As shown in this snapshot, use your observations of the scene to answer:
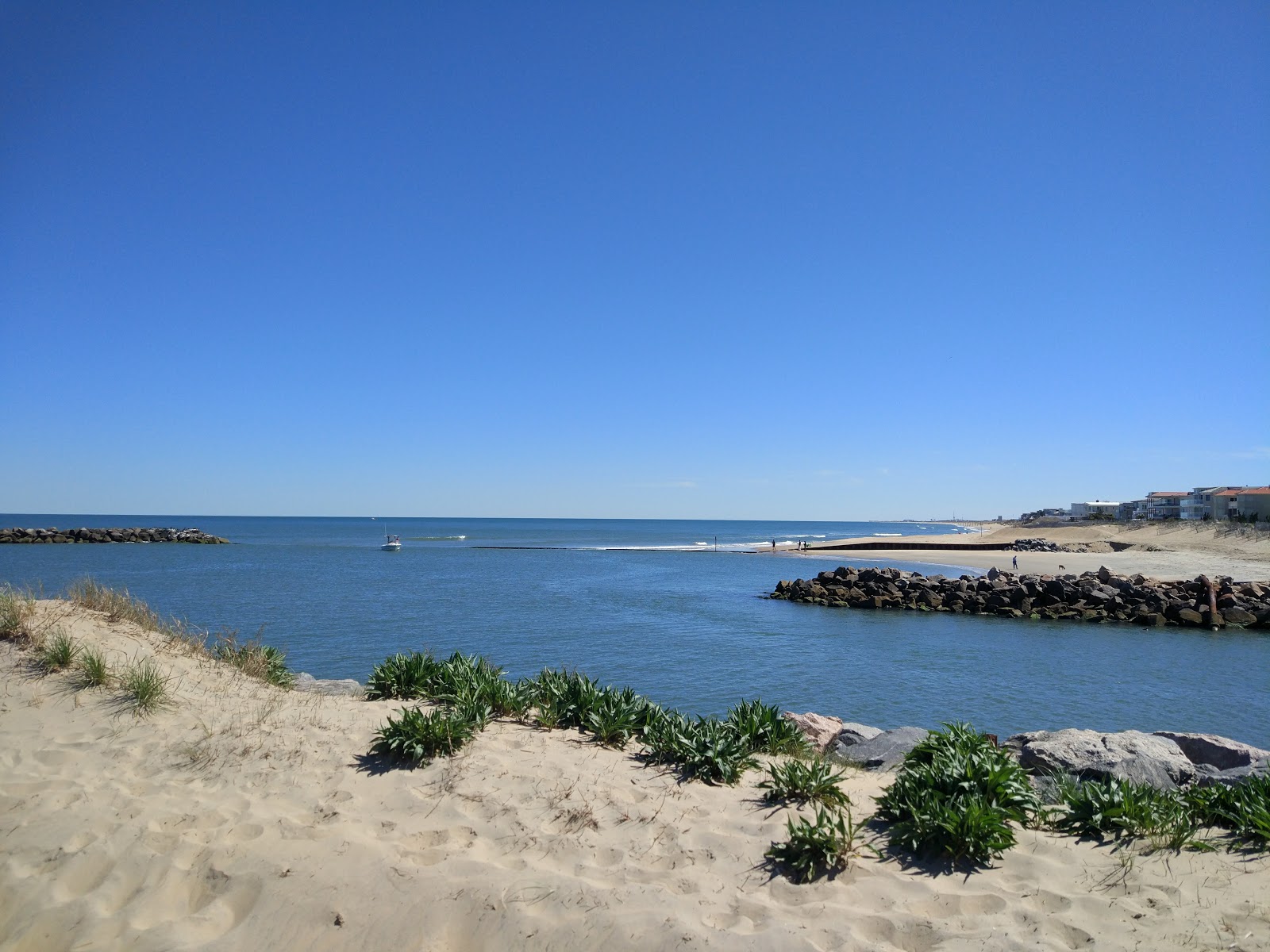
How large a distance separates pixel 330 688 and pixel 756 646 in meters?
14.5

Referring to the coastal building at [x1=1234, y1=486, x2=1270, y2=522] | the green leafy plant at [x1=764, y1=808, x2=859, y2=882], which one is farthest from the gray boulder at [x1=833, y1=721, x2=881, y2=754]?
the coastal building at [x1=1234, y1=486, x2=1270, y2=522]

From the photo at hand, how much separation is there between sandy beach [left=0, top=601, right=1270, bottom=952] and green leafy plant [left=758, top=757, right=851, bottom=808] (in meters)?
0.20

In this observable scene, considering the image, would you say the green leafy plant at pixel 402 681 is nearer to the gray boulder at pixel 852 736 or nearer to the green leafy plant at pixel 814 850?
the green leafy plant at pixel 814 850

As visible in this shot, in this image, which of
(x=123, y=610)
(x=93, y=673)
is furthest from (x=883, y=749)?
(x=123, y=610)

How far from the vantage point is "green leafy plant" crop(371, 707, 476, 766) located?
6.88 m

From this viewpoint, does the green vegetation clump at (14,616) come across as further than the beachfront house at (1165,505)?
No

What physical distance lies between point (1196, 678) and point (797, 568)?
3737 centimetres

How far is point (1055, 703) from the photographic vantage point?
15.8 m

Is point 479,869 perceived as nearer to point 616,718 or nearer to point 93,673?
point 616,718

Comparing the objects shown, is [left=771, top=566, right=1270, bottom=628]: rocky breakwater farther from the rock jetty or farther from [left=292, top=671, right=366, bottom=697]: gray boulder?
[left=292, top=671, right=366, bottom=697]: gray boulder

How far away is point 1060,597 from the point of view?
1232 inches

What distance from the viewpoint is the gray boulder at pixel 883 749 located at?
8.88 metres

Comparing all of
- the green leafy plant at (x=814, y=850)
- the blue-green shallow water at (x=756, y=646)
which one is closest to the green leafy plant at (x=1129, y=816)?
the green leafy plant at (x=814, y=850)

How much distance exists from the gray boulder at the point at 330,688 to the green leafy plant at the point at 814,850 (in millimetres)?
5954
